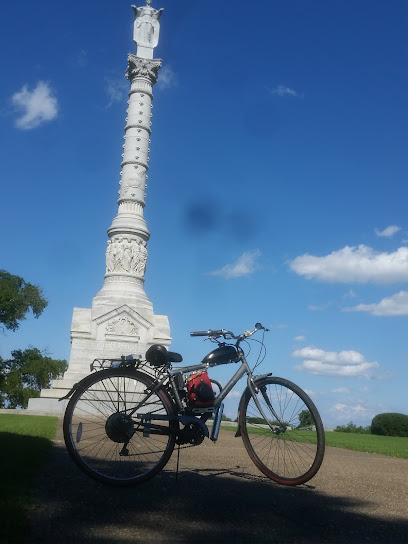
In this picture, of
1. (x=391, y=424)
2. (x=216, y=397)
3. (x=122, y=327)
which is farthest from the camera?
(x=391, y=424)

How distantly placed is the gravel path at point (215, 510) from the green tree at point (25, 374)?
34955mm

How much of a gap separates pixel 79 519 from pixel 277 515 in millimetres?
1375

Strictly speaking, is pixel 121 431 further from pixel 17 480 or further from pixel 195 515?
pixel 195 515

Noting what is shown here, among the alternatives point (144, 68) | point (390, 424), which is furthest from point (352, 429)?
point (144, 68)

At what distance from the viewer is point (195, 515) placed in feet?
11.5

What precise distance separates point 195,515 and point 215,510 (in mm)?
233

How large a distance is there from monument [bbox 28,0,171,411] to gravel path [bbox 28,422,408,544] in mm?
16616

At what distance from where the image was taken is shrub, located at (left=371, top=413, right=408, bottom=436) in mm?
23625

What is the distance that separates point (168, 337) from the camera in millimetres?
24141

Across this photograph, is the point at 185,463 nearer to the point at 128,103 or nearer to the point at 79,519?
the point at 79,519

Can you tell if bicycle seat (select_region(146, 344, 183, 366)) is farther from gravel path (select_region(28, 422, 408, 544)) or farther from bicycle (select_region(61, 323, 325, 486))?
gravel path (select_region(28, 422, 408, 544))

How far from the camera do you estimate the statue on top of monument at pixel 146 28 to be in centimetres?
2898

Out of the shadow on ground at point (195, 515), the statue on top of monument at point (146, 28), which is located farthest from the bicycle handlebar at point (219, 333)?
the statue on top of monument at point (146, 28)

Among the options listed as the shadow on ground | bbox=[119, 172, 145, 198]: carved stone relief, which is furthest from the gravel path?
bbox=[119, 172, 145, 198]: carved stone relief
